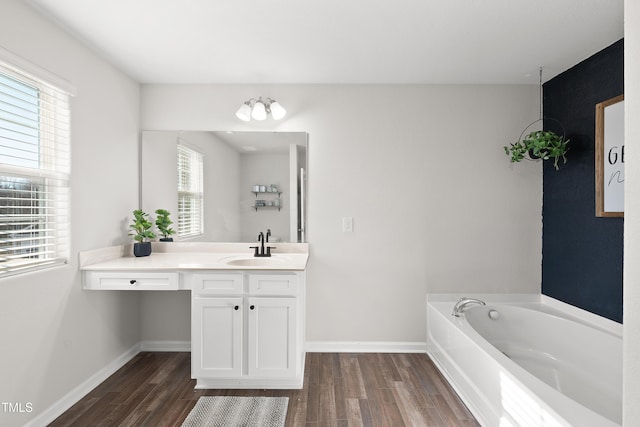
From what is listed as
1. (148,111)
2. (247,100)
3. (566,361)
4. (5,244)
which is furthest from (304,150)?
(566,361)

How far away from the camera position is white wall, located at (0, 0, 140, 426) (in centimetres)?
192

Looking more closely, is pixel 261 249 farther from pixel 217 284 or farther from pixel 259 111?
pixel 259 111

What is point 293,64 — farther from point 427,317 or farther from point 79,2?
point 427,317

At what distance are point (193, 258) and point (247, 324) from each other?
2.62 ft

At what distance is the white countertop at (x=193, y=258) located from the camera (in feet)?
8.09

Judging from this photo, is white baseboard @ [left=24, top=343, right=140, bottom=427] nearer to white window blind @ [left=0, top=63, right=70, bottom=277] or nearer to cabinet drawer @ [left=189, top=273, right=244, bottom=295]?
white window blind @ [left=0, top=63, right=70, bottom=277]

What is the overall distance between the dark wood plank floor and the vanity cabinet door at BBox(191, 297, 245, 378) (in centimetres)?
18

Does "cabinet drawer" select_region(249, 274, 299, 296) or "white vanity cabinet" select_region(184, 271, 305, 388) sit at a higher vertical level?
"cabinet drawer" select_region(249, 274, 299, 296)

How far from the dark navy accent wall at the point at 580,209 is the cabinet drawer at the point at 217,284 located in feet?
8.05

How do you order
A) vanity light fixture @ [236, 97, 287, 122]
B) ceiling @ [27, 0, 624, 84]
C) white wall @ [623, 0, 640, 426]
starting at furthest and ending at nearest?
1. vanity light fixture @ [236, 97, 287, 122]
2. ceiling @ [27, 0, 624, 84]
3. white wall @ [623, 0, 640, 426]

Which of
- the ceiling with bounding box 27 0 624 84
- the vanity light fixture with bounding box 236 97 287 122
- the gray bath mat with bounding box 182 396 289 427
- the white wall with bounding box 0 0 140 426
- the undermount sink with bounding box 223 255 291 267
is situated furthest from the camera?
the vanity light fixture with bounding box 236 97 287 122

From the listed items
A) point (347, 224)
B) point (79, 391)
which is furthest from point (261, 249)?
point (79, 391)

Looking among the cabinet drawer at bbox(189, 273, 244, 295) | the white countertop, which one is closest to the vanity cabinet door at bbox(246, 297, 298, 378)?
the cabinet drawer at bbox(189, 273, 244, 295)

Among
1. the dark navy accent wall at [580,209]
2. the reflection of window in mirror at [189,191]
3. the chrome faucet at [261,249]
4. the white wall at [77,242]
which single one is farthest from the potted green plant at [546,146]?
the white wall at [77,242]
